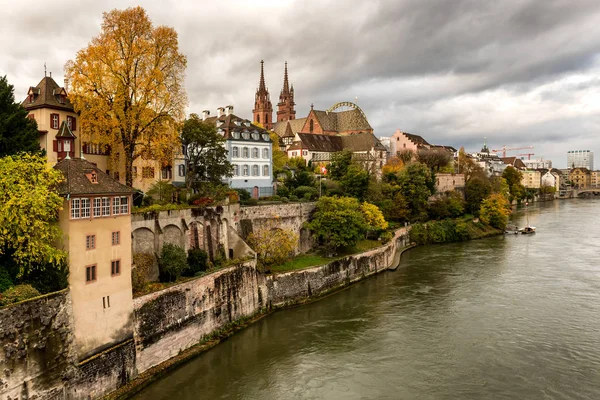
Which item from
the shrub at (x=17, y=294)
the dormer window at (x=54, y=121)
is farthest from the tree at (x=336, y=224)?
the shrub at (x=17, y=294)

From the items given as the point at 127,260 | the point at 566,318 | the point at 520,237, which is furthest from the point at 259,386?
the point at 520,237

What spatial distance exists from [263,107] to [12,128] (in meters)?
86.6

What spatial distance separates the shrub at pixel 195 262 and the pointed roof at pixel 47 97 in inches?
497

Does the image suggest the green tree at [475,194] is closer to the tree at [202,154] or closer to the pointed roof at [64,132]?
the tree at [202,154]

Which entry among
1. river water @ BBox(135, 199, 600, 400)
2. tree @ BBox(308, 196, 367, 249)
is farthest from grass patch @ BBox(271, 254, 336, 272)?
river water @ BBox(135, 199, 600, 400)

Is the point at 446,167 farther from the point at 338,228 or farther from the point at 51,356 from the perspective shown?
the point at 51,356

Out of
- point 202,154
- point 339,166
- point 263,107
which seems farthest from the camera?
point 263,107

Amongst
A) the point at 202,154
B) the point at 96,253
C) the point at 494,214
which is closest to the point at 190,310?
the point at 96,253

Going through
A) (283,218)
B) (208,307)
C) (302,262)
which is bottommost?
(208,307)

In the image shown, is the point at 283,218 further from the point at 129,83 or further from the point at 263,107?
the point at 263,107

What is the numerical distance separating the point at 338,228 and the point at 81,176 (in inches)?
922

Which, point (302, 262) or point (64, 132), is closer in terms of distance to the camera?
point (64, 132)

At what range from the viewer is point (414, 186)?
192 feet

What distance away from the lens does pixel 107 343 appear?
19.3 m
